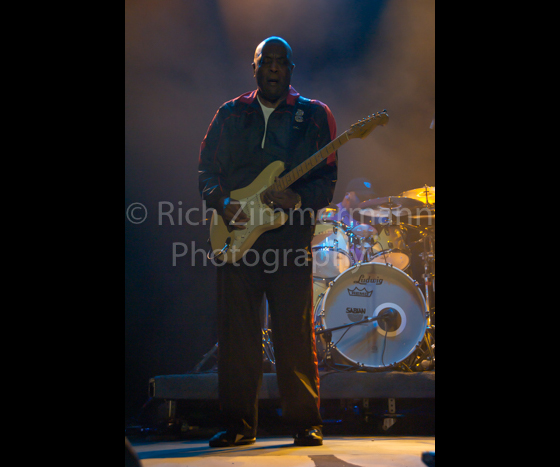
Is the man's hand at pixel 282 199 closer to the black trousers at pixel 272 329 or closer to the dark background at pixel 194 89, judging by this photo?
the black trousers at pixel 272 329

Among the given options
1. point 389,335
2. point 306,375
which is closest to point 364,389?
point 389,335

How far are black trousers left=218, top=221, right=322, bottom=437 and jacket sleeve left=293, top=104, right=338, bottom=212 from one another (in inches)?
6.8

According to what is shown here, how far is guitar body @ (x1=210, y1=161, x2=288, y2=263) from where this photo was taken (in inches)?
97.0

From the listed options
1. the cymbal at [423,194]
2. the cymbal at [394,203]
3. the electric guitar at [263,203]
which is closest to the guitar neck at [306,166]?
the electric guitar at [263,203]

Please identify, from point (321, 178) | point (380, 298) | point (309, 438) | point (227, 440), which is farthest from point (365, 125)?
point (227, 440)

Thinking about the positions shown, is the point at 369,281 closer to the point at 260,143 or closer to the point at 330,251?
the point at 330,251

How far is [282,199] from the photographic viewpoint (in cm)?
243

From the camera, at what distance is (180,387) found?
2949 mm

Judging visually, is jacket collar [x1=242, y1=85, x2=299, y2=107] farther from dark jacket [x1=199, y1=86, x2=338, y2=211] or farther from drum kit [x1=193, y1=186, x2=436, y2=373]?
drum kit [x1=193, y1=186, x2=436, y2=373]

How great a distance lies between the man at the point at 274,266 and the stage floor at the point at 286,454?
11 centimetres

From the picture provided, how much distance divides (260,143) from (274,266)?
2.18ft
